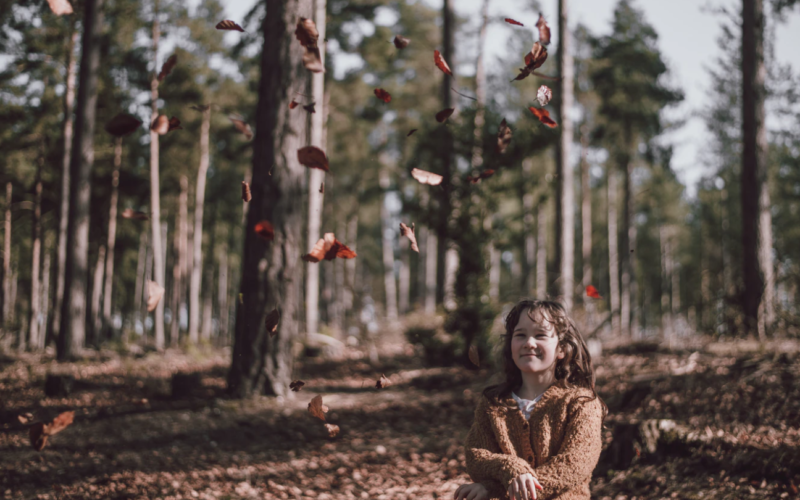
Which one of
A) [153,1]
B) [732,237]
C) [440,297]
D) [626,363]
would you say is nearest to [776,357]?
[626,363]

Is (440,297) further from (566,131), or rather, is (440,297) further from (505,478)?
(505,478)

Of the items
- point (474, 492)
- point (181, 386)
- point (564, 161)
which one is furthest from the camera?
point (564, 161)

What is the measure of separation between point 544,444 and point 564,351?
1.42ft

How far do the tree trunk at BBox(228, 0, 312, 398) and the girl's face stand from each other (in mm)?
4263

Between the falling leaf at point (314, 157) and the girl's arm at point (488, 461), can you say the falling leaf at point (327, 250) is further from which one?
the girl's arm at point (488, 461)

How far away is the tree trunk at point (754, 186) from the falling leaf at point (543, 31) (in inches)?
306

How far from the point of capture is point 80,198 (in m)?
11.7

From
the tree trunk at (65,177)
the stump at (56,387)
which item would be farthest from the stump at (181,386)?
the tree trunk at (65,177)

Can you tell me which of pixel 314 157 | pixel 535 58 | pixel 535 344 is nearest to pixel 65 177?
pixel 314 157

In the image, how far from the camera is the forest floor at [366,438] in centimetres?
415

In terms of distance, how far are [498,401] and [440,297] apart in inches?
364

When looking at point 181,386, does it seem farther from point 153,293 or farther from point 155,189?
point 155,189

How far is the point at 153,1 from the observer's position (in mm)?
16422

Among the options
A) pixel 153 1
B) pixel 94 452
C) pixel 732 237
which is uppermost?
pixel 153 1
